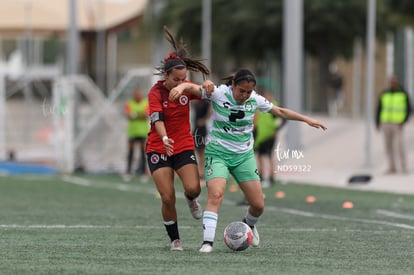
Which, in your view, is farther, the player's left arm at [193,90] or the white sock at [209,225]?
the white sock at [209,225]

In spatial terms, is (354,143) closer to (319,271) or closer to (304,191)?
(304,191)

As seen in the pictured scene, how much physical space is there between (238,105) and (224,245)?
153 cm

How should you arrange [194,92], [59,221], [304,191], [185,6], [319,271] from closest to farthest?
[319,271] → [194,92] → [59,221] → [304,191] → [185,6]

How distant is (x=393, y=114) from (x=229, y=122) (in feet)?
55.5

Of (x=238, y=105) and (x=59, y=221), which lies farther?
(x=59, y=221)

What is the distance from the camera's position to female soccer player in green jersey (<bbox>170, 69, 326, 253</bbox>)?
12.7m

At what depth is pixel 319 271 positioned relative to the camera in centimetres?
1102

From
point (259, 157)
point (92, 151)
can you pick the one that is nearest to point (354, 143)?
point (92, 151)

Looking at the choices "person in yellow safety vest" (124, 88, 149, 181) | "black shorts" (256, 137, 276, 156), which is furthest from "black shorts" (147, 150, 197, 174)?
"person in yellow safety vest" (124, 88, 149, 181)

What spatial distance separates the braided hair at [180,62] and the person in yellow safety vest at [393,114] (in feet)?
52.9

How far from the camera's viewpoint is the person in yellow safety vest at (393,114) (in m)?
29.1

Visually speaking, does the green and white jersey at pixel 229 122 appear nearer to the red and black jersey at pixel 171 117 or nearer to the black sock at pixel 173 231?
the red and black jersey at pixel 171 117

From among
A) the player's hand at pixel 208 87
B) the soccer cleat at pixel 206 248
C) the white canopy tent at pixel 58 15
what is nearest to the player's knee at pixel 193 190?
the soccer cleat at pixel 206 248

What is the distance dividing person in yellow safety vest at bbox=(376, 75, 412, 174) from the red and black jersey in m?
16.6
